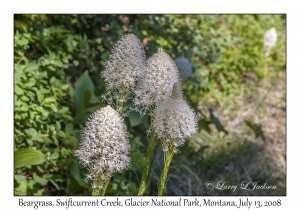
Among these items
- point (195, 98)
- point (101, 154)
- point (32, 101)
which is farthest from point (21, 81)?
point (195, 98)

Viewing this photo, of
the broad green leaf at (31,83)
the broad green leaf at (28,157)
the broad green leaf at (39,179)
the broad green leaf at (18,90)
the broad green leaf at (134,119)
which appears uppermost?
the broad green leaf at (31,83)

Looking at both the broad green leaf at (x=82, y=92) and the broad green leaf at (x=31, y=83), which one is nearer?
the broad green leaf at (x=31, y=83)

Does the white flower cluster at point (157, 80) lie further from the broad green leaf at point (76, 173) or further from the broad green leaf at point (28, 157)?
the broad green leaf at point (76, 173)

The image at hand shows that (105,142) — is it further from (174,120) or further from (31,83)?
(31,83)

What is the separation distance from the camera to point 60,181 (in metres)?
3.61

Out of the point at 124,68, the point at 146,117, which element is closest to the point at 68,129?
the point at 146,117

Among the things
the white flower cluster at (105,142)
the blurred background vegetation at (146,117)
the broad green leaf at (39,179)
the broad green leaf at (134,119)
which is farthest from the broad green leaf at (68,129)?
the white flower cluster at (105,142)

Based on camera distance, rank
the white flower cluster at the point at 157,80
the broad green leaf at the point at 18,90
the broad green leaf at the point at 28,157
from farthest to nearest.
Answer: the broad green leaf at the point at 18,90 < the broad green leaf at the point at 28,157 < the white flower cluster at the point at 157,80

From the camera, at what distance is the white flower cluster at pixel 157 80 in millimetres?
2184

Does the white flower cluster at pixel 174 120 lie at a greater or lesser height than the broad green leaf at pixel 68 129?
greater

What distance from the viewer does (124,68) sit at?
2.25 metres

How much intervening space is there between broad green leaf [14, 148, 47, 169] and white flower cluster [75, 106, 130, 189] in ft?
3.19

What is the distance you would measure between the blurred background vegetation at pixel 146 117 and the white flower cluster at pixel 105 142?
87 centimetres

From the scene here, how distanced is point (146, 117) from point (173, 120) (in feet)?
7.71
